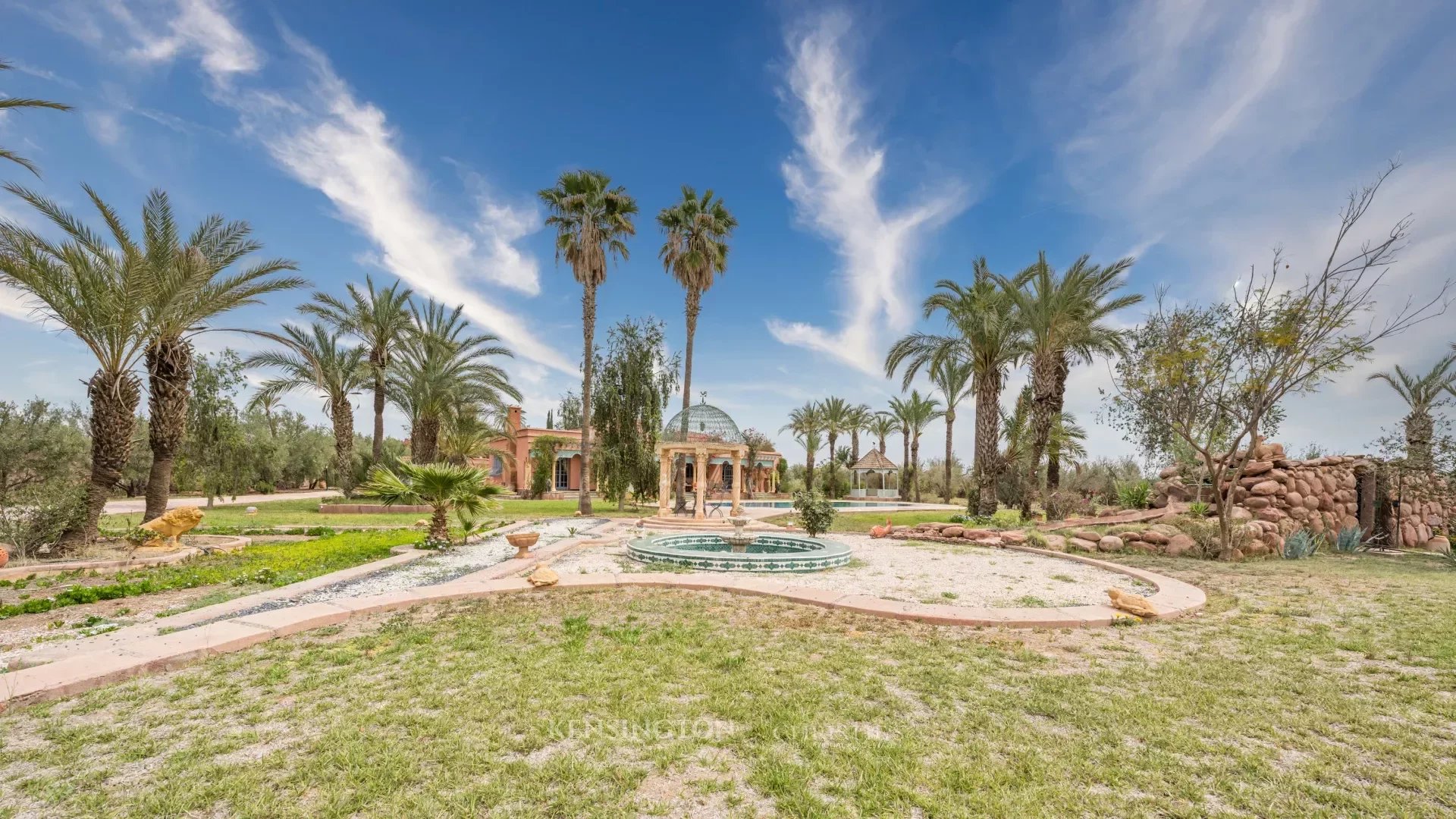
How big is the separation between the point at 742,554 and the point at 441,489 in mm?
6119

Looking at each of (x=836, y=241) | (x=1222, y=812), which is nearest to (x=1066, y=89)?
(x=836, y=241)

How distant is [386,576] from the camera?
28.3 feet

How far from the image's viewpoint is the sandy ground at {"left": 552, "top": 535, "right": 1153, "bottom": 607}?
309 inches

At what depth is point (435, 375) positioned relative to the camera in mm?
24062

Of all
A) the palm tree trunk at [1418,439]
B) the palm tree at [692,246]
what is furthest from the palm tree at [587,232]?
the palm tree trunk at [1418,439]

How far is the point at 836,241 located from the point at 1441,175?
554 inches

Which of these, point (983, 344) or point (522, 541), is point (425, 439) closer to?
point (522, 541)

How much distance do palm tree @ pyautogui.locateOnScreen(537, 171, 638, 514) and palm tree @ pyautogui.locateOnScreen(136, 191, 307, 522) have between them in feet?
33.2

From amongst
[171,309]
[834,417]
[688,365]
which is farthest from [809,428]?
[171,309]

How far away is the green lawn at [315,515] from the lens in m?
16.9

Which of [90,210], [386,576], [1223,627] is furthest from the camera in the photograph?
[90,210]

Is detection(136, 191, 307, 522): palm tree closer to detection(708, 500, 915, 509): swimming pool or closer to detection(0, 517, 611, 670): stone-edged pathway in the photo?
detection(0, 517, 611, 670): stone-edged pathway

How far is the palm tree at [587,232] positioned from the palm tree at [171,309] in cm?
1011

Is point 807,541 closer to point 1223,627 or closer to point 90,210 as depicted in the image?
point 1223,627
